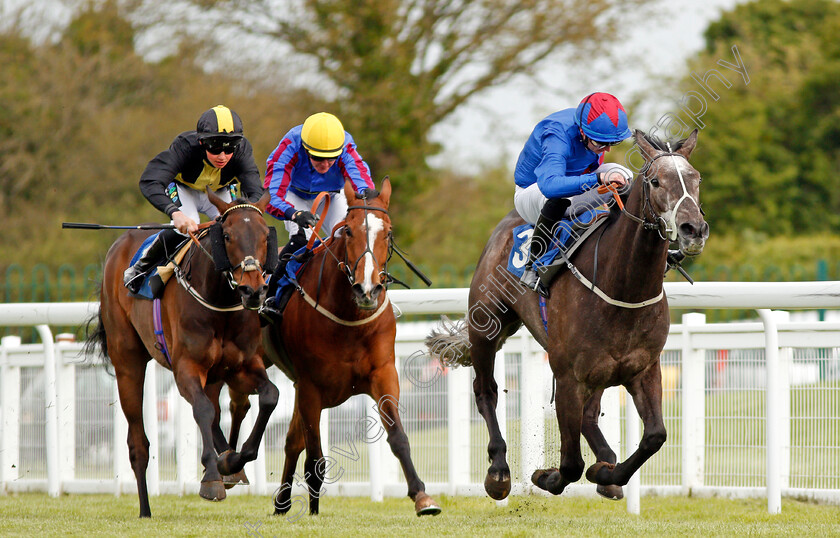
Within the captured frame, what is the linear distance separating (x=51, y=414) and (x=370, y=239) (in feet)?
11.9

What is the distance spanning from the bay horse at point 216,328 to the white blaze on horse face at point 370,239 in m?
0.58

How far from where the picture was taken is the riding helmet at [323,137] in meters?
6.42

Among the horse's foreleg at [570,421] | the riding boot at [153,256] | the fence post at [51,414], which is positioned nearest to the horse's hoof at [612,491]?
the horse's foreleg at [570,421]

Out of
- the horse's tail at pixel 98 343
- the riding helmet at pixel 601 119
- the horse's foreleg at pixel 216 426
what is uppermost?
the riding helmet at pixel 601 119

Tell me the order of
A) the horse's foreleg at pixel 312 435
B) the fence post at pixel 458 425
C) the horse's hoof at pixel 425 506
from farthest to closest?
1. the fence post at pixel 458 425
2. the horse's foreleg at pixel 312 435
3. the horse's hoof at pixel 425 506

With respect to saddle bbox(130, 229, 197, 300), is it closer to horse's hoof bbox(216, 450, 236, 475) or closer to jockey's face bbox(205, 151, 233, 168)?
jockey's face bbox(205, 151, 233, 168)

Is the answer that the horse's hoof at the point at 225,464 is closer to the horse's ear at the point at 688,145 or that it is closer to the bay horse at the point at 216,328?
the bay horse at the point at 216,328

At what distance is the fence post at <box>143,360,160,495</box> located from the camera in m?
7.84

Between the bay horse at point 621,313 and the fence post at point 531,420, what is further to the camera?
the fence post at point 531,420

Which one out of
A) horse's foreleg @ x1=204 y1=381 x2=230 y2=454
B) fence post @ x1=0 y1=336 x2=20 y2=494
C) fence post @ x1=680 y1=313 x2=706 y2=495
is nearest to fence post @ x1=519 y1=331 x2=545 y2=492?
fence post @ x1=680 y1=313 x2=706 y2=495

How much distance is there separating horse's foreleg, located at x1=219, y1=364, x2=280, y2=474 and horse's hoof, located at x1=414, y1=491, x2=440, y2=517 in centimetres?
108

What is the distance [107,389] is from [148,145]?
1021cm

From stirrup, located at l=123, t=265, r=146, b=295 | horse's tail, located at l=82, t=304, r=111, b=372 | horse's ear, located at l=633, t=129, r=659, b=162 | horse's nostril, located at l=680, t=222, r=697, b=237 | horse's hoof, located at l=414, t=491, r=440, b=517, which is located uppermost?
horse's ear, located at l=633, t=129, r=659, b=162

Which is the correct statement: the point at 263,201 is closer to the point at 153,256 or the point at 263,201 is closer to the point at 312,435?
the point at 153,256
